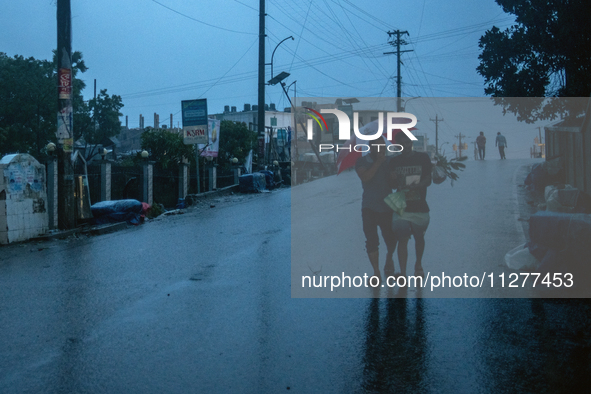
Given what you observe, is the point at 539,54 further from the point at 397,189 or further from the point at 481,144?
the point at 481,144

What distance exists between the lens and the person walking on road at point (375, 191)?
7121mm

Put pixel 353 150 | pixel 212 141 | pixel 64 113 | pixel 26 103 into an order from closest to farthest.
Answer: pixel 353 150 < pixel 64 113 < pixel 212 141 < pixel 26 103

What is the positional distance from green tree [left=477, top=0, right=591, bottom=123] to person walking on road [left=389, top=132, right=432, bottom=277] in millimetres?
9334

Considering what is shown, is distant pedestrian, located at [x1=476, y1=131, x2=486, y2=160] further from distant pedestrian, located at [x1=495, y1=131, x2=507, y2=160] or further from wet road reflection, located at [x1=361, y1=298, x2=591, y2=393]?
wet road reflection, located at [x1=361, y1=298, x2=591, y2=393]

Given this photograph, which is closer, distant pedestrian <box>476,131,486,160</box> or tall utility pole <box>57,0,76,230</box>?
tall utility pole <box>57,0,76,230</box>

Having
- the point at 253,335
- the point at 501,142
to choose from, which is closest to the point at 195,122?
the point at 253,335

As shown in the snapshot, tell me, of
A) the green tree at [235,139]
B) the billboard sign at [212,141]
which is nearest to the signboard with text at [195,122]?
the billboard sign at [212,141]

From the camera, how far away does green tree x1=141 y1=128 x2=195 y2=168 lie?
25.4 metres

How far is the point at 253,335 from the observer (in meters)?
5.53

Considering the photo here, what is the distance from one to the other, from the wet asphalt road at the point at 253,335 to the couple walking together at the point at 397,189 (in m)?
0.81

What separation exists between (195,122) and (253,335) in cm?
1638

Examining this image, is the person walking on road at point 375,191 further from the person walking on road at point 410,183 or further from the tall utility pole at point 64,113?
the tall utility pole at point 64,113

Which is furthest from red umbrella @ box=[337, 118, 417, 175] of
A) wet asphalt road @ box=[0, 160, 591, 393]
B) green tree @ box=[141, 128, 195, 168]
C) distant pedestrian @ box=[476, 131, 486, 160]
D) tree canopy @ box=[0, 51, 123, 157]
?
tree canopy @ box=[0, 51, 123, 157]

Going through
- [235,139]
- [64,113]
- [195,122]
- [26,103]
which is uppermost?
[26,103]
